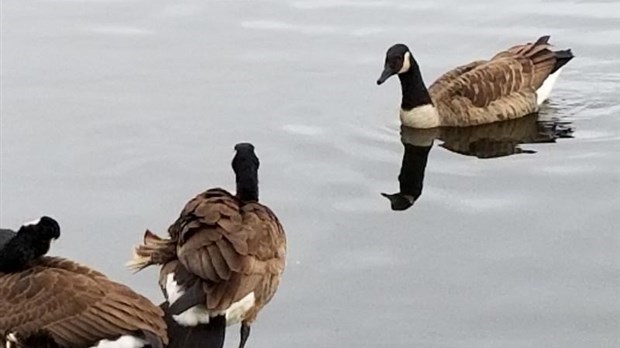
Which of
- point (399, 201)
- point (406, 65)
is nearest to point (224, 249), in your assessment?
point (399, 201)

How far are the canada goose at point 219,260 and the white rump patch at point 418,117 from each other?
3.84 m

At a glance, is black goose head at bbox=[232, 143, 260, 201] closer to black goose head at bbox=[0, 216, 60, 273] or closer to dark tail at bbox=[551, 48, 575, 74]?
black goose head at bbox=[0, 216, 60, 273]

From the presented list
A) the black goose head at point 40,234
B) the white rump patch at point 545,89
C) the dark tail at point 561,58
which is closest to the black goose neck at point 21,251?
the black goose head at point 40,234

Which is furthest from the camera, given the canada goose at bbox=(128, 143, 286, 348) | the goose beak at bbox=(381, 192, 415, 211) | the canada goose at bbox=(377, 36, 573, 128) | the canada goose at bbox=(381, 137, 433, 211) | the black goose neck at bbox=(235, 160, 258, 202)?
the canada goose at bbox=(377, 36, 573, 128)

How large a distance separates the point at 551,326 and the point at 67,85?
19.1ft

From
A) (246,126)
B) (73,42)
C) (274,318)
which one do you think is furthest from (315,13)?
(274,318)

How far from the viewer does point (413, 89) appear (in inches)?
432

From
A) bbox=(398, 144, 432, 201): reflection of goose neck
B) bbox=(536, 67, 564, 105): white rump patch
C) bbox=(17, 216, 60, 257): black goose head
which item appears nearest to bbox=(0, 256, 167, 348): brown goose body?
bbox=(17, 216, 60, 257): black goose head

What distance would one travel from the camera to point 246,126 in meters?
10.6

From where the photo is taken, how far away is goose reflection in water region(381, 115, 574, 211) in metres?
9.99

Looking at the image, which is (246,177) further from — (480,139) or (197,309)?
(480,139)

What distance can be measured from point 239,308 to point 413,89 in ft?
15.1

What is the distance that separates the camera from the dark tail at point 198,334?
6.60m

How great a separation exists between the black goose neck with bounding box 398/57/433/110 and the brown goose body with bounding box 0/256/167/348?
4977mm
